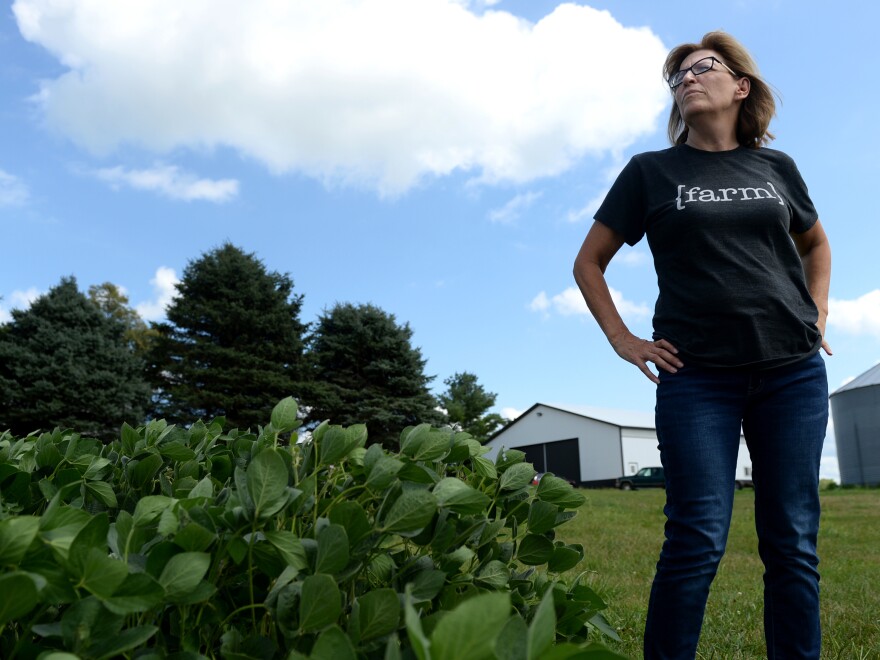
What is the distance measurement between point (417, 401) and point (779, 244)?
25.6 meters

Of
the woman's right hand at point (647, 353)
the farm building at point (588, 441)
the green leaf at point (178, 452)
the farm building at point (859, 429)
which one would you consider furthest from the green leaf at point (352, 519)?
the farm building at point (588, 441)

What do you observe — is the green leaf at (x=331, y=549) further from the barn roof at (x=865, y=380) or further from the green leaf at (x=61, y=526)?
the barn roof at (x=865, y=380)

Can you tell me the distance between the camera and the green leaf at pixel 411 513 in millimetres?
1113

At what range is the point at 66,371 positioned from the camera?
25.1m

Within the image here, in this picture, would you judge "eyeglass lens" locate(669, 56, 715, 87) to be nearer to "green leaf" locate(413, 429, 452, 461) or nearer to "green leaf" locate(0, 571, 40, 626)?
"green leaf" locate(413, 429, 452, 461)

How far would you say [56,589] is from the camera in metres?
0.91

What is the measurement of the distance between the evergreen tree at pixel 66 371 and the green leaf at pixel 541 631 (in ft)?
85.3

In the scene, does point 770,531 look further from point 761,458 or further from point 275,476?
point 275,476

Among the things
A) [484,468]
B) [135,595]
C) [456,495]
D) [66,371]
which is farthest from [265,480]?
[66,371]

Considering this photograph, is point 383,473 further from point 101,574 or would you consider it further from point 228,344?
point 228,344

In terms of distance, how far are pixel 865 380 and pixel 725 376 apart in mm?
33321

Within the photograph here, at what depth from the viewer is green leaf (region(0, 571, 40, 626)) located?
79cm

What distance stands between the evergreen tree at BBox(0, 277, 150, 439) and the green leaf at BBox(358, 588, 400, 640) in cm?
2563

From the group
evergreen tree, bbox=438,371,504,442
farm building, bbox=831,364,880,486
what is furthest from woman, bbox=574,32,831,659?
Answer: evergreen tree, bbox=438,371,504,442
